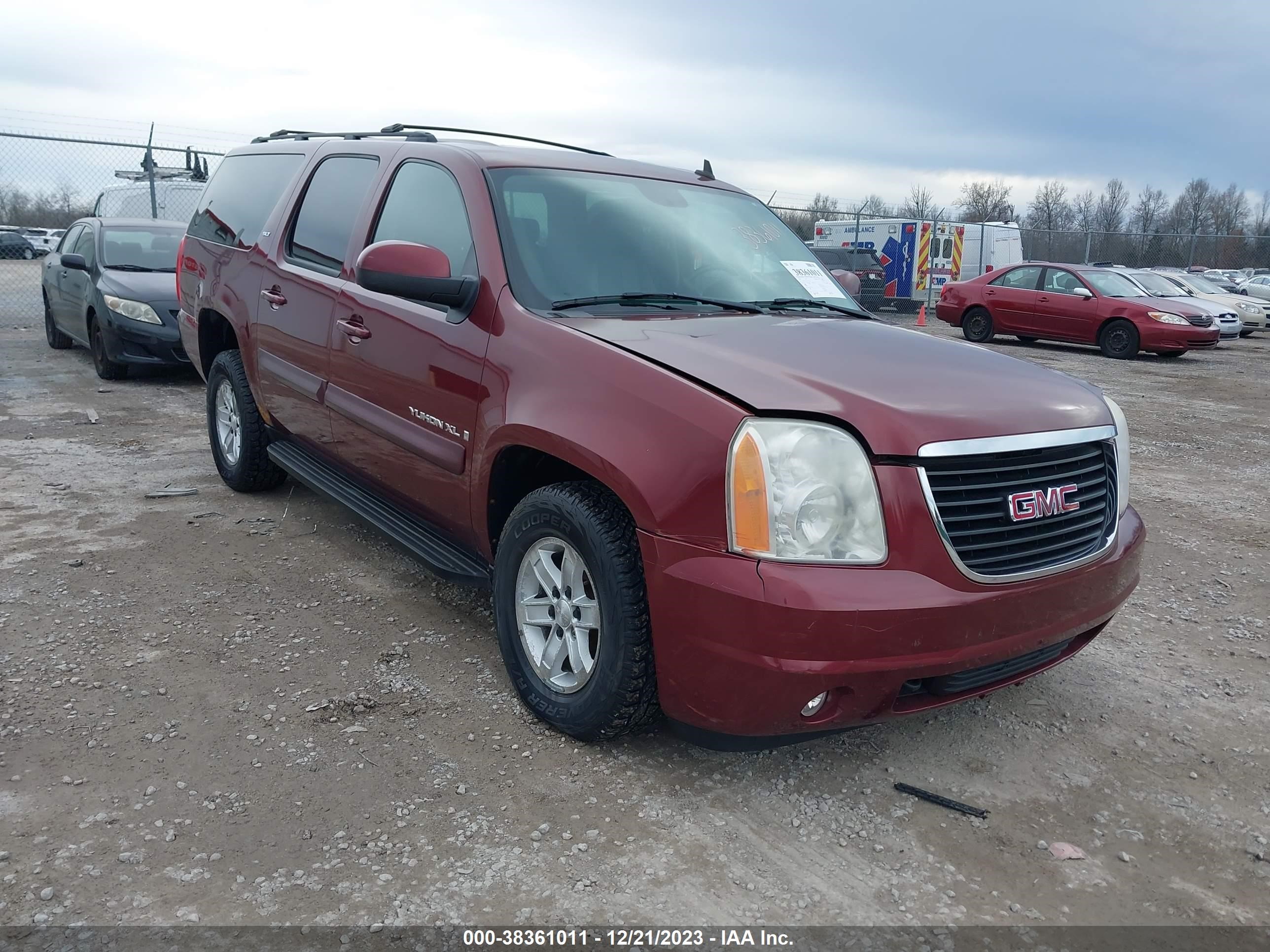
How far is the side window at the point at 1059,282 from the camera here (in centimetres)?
1561

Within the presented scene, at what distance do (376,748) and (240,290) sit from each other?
300 cm

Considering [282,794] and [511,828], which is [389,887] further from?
[282,794]

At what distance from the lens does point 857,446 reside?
2.45 metres

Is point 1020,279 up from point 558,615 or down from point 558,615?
up

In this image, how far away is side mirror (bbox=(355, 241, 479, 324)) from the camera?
3.22m

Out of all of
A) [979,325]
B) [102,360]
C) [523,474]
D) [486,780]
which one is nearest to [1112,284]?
[979,325]

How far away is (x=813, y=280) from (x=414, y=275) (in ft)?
5.51

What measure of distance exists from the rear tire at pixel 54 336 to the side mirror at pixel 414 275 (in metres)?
10.1

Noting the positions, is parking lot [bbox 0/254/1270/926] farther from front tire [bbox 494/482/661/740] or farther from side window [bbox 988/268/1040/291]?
side window [bbox 988/268/1040/291]

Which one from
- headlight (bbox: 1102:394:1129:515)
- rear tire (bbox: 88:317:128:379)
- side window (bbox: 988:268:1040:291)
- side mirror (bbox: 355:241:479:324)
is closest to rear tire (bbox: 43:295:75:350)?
rear tire (bbox: 88:317:128:379)

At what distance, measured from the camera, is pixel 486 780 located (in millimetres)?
2812

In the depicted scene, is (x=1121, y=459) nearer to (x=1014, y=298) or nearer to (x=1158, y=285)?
(x=1014, y=298)

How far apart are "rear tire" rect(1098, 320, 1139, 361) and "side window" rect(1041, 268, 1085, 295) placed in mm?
824

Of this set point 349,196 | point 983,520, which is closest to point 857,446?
point 983,520
